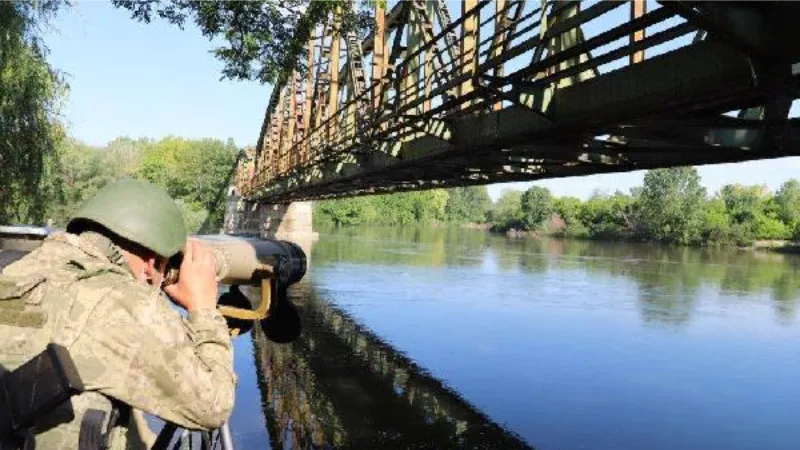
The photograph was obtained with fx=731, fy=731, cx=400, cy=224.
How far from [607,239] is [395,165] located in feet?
271

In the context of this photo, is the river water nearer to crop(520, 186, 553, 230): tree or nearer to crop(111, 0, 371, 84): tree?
crop(111, 0, 371, 84): tree

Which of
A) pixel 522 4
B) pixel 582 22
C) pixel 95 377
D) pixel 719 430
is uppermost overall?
pixel 522 4

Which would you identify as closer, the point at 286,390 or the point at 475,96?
the point at 475,96

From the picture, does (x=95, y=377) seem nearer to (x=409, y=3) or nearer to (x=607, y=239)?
(x=409, y=3)

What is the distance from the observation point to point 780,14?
15.0ft

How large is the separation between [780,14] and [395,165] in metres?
9.14

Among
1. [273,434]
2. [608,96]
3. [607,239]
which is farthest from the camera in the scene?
[607,239]

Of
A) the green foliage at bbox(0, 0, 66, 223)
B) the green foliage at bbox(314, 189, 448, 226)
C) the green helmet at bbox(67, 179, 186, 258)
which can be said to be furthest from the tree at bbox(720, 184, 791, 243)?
the green helmet at bbox(67, 179, 186, 258)

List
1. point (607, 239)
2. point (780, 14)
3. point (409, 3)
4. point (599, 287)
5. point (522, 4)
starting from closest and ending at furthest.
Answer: point (780, 14)
point (522, 4)
point (409, 3)
point (599, 287)
point (607, 239)

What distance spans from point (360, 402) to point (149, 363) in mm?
10822

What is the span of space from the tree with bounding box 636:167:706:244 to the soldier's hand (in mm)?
86508

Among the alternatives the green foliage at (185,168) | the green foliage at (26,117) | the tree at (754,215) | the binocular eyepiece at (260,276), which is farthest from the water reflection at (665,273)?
the tree at (754,215)

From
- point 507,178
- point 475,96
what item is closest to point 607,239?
point 507,178

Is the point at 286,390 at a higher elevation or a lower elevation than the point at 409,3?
lower
